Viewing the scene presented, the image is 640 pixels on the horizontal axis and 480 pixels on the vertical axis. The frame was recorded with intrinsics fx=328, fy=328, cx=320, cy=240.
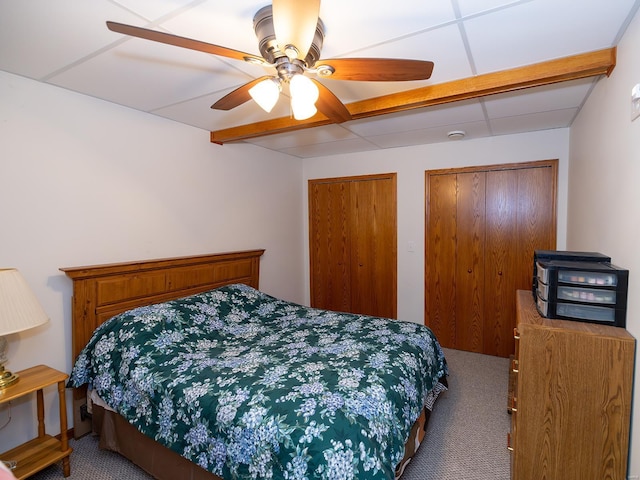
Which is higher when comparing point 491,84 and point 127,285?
point 491,84

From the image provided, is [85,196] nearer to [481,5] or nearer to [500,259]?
[481,5]

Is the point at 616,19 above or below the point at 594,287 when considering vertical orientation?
above

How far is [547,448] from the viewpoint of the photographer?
4.90ft

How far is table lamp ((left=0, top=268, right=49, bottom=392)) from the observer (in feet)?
5.32

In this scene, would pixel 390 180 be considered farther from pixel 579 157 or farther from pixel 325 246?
pixel 579 157

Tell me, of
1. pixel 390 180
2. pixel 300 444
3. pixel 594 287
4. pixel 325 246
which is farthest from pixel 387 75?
pixel 325 246

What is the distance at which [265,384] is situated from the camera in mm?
1629

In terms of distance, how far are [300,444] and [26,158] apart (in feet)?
7.48

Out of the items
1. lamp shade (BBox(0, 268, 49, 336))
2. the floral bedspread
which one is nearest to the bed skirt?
the floral bedspread

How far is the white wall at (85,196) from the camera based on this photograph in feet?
6.51

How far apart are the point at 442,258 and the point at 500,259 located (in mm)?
576

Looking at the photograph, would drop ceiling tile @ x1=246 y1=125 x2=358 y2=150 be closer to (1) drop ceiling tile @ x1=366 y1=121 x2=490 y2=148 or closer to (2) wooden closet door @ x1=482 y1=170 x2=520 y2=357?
(1) drop ceiling tile @ x1=366 y1=121 x2=490 y2=148

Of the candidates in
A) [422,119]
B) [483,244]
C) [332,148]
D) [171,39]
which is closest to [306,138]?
[332,148]

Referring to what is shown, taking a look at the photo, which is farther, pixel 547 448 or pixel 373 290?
pixel 373 290
